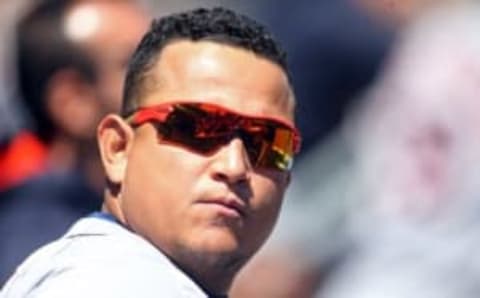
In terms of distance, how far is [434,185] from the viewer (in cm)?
538

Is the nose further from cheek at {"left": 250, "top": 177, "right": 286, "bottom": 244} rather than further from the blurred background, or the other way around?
the blurred background

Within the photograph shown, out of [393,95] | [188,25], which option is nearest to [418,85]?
[393,95]

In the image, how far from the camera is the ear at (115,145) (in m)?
2.99

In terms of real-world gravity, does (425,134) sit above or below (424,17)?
below

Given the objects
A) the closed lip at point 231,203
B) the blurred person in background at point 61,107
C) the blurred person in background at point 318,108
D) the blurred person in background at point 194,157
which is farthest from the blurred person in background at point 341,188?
the closed lip at point 231,203

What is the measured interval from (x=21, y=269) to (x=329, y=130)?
8.40 feet

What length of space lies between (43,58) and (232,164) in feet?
7.67

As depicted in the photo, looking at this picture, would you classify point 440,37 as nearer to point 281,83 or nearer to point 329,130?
point 329,130

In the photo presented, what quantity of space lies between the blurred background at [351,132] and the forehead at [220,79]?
6.54 ft

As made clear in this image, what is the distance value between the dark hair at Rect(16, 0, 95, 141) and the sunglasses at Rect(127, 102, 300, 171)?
212cm

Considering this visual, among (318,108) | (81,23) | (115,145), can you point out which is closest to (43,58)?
(81,23)

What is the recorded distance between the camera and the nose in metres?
2.84

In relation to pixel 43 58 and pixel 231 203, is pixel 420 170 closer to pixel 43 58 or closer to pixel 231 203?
pixel 43 58

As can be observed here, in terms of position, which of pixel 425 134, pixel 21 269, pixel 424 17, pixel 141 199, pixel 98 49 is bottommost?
pixel 21 269
